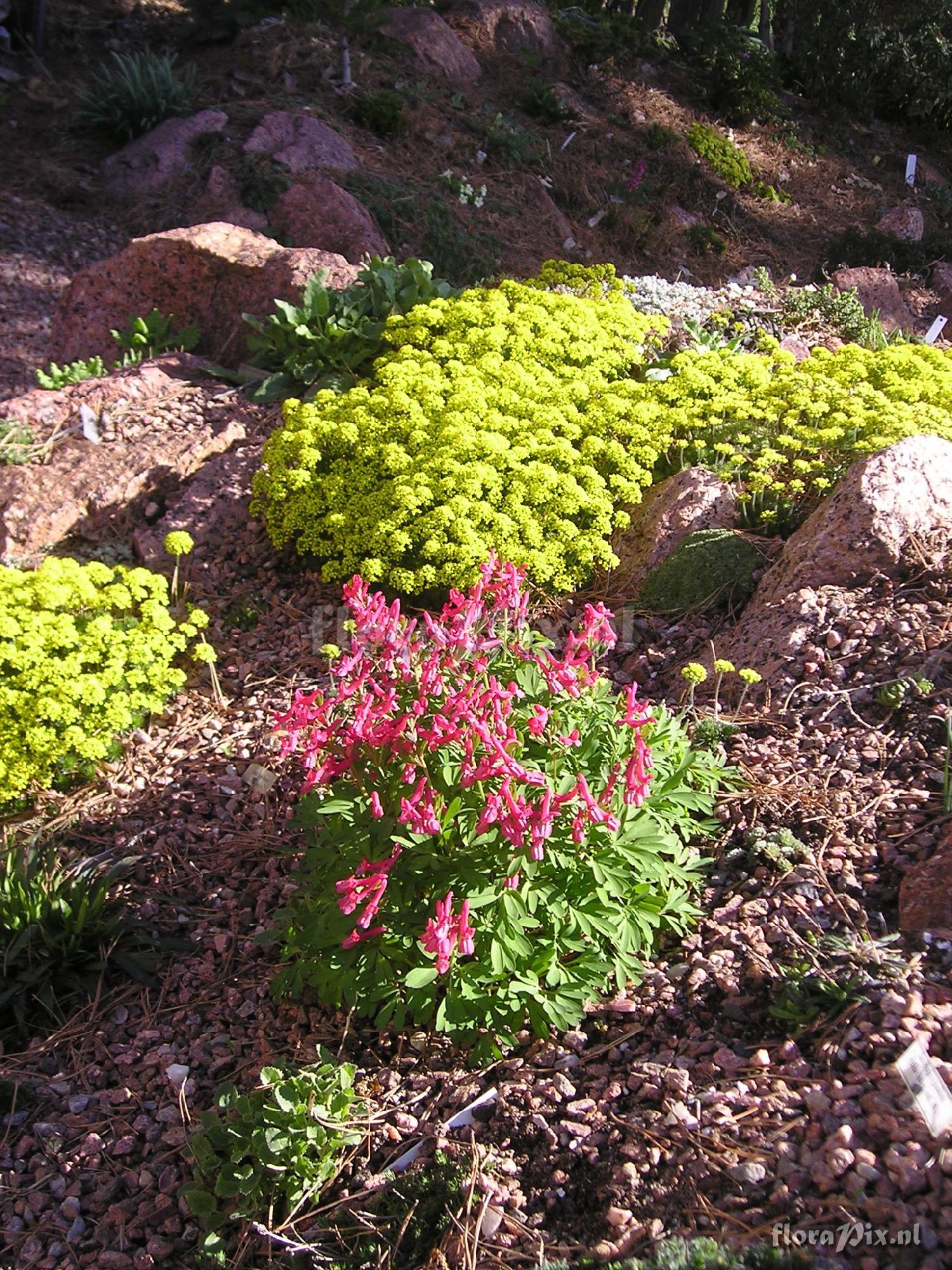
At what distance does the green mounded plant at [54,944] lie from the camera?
299cm

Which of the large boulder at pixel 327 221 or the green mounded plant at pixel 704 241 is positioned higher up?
the green mounded plant at pixel 704 241

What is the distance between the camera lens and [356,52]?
11.0 metres

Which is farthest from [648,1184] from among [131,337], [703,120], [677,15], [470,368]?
[677,15]

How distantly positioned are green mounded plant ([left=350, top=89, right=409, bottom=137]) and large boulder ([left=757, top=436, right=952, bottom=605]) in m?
8.05

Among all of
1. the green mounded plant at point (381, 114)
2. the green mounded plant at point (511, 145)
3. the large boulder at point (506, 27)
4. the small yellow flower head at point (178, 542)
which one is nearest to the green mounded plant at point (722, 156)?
the green mounded plant at point (511, 145)

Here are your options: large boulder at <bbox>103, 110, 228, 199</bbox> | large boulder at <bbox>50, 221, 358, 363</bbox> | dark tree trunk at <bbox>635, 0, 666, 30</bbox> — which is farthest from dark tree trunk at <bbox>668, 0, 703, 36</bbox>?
large boulder at <bbox>50, 221, 358, 363</bbox>

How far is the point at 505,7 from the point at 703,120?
2973 millimetres

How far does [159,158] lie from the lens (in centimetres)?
972

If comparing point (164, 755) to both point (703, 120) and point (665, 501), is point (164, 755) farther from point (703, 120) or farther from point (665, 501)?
point (703, 120)

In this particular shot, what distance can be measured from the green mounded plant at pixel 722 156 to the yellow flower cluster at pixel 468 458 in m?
7.83

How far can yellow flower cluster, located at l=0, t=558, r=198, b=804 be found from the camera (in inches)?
136

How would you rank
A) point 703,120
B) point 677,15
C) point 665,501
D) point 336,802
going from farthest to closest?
point 677,15, point 703,120, point 665,501, point 336,802

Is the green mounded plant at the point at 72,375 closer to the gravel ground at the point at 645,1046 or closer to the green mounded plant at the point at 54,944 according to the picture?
the gravel ground at the point at 645,1046

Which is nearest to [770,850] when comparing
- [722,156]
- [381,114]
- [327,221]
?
[327,221]
